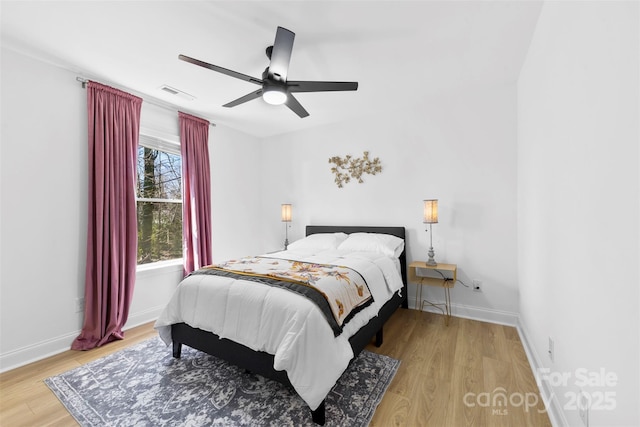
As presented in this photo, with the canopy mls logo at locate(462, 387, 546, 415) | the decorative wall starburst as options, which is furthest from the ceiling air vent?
the canopy mls logo at locate(462, 387, 546, 415)

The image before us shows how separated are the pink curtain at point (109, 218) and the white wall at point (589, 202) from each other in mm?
3643

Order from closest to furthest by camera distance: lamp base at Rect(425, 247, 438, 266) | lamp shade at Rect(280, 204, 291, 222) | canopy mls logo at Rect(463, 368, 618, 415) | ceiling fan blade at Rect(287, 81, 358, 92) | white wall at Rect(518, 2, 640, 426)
Answer: white wall at Rect(518, 2, 640, 426) < canopy mls logo at Rect(463, 368, 618, 415) < ceiling fan blade at Rect(287, 81, 358, 92) < lamp base at Rect(425, 247, 438, 266) < lamp shade at Rect(280, 204, 291, 222)

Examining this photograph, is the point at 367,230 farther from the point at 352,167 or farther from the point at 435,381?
the point at 435,381

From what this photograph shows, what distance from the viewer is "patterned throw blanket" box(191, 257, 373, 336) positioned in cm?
177

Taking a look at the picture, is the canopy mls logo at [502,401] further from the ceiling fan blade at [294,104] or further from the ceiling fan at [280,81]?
the ceiling fan blade at [294,104]

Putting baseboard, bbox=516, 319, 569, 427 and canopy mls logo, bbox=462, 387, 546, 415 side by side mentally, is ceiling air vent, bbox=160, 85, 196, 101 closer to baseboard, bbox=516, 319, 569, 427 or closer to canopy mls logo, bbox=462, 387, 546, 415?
canopy mls logo, bbox=462, 387, 546, 415

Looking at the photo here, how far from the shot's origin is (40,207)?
2.38 metres

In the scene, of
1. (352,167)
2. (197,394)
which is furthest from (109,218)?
(352,167)

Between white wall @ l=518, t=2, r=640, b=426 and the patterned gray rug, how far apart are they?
1.15 meters

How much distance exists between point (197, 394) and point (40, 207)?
2214mm

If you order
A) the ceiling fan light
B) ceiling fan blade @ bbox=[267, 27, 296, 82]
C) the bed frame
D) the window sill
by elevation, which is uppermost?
ceiling fan blade @ bbox=[267, 27, 296, 82]

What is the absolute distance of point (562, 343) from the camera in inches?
58.4

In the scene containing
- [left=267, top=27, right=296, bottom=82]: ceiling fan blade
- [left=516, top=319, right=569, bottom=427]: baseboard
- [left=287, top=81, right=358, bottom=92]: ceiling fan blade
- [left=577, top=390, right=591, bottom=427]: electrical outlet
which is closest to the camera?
[left=577, top=390, right=591, bottom=427]: electrical outlet

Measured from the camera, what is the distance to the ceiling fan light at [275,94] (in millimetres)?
2055
